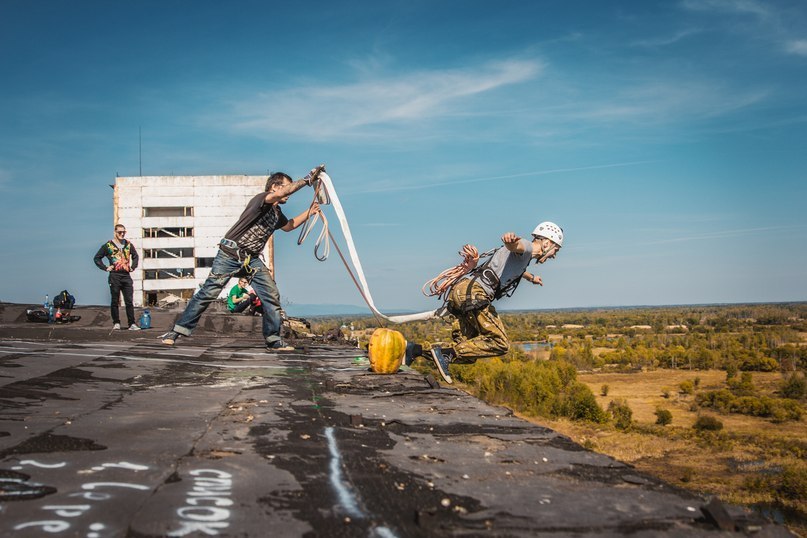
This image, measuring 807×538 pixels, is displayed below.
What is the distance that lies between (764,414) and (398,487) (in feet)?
226

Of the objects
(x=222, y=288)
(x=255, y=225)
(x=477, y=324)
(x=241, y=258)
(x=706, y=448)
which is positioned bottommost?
(x=706, y=448)

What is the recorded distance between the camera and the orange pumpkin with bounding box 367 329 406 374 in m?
8.01

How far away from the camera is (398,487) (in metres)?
3.25

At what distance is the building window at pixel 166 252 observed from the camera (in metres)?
57.4

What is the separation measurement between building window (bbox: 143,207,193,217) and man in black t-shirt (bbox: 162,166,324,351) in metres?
50.0

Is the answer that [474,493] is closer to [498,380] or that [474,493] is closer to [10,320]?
[10,320]

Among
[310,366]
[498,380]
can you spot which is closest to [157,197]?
[498,380]

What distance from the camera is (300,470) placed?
3508mm

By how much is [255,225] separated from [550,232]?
429cm

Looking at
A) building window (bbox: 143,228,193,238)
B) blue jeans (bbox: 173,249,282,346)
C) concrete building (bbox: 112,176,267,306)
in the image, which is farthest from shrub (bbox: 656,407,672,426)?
blue jeans (bbox: 173,249,282,346)

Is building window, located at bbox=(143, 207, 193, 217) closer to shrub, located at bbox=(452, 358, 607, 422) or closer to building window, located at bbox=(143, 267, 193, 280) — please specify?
building window, located at bbox=(143, 267, 193, 280)

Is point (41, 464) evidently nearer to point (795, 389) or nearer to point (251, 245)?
point (251, 245)

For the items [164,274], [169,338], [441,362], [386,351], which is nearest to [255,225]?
[169,338]

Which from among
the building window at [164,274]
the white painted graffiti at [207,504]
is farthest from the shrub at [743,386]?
the white painted graffiti at [207,504]
